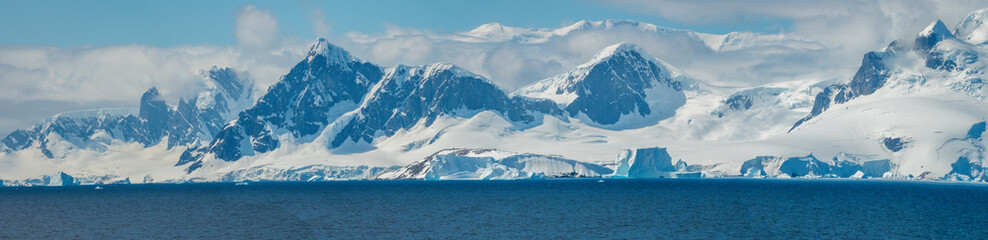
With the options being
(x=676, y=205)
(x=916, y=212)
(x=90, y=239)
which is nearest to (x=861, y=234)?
(x=916, y=212)

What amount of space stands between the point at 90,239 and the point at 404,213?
54.4 meters

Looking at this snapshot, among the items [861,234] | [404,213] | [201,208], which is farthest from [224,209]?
[861,234]

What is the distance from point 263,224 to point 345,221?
11.8 meters

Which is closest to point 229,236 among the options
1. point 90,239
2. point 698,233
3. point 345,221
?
point 90,239

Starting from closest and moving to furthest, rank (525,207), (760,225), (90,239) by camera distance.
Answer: (90,239) → (760,225) → (525,207)

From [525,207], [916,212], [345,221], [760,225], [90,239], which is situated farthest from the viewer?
[525,207]

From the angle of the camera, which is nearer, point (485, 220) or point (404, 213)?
point (485, 220)

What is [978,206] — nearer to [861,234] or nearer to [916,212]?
[916,212]

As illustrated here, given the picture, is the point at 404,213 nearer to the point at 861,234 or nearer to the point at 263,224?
the point at 263,224

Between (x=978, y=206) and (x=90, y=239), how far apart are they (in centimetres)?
14165

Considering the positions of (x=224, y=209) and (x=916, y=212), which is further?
(x=224, y=209)

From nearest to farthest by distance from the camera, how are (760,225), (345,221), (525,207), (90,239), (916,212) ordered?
(90,239)
(760,225)
(345,221)
(916,212)
(525,207)

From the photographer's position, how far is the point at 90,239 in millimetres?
128375

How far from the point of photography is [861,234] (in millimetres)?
129750
